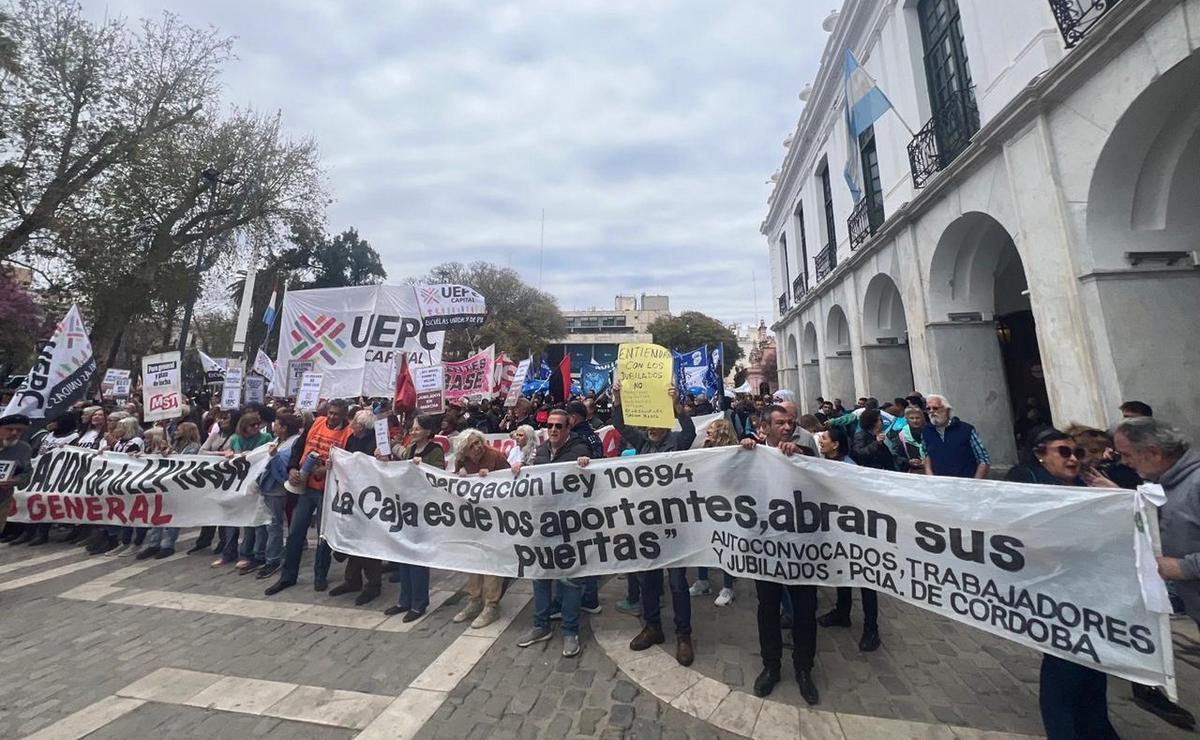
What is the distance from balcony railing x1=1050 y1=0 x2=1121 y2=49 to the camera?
5.82 m

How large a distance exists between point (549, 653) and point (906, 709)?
2500mm

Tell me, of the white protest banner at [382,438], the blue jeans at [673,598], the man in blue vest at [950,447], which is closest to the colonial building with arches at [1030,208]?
the man in blue vest at [950,447]

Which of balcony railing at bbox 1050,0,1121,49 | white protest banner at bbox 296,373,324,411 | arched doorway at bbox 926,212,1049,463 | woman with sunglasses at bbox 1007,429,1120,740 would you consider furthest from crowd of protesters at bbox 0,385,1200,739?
balcony railing at bbox 1050,0,1121,49

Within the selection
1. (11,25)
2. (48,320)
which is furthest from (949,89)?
(48,320)

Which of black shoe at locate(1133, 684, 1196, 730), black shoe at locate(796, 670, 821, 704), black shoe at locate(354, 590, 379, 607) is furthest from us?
black shoe at locate(354, 590, 379, 607)

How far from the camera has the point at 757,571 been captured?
3.55m

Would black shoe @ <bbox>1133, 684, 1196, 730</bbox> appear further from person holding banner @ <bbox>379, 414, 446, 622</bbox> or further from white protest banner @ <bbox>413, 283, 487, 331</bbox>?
white protest banner @ <bbox>413, 283, 487, 331</bbox>

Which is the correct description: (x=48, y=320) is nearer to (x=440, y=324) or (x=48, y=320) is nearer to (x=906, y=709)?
(x=440, y=324)

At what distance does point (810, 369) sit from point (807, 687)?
19680 millimetres

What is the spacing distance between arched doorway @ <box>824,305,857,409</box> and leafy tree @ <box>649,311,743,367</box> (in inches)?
1419

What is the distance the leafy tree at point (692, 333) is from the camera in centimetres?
5494

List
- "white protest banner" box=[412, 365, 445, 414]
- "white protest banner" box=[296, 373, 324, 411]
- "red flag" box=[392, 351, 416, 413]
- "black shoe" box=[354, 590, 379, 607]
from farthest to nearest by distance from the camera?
"white protest banner" box=[296, 373, 324, 411]
"white protest banner" box=[412, 365, 445, 414]
"red flag" box=[392, 351, 416, 413]
"black shoe" box=[354, 590, 379, 607]

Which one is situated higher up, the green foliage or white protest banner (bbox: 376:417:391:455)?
the green foliage

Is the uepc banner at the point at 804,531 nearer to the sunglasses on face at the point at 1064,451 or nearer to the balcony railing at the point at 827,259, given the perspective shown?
the sunglasses on face at the point at 1064,451
